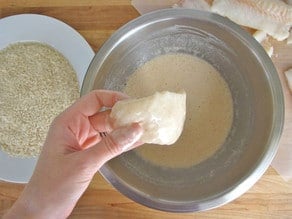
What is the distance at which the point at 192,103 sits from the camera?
1.13 meters

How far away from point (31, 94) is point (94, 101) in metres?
0.35

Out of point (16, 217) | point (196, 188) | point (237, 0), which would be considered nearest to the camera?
point (16, 217)

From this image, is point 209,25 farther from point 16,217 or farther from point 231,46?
point 16,217

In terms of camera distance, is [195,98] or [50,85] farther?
[50,85]

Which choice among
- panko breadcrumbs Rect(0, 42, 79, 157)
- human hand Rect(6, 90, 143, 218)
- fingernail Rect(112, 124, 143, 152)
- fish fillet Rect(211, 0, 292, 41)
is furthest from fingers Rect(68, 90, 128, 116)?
fish fillet Rect(211, 0, 292, 41)

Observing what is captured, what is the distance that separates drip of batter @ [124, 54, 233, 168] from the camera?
1125 millimetres

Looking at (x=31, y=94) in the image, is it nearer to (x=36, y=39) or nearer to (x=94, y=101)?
(x=36, y=39)

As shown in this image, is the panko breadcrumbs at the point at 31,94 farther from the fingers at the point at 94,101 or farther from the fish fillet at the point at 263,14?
the fish fillet at the point at 263,14

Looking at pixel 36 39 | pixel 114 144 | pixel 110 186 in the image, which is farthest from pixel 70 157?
pixel 36 39

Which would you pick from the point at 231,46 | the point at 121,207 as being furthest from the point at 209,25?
the point at 121,207

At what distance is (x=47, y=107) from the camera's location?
4.13 ft

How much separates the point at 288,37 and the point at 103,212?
60cm

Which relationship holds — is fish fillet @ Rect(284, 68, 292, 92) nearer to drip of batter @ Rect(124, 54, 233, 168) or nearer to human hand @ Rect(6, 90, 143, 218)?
drip of batter @ Rect(124, 54, 233, 168)

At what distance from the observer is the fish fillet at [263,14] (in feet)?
3.89
